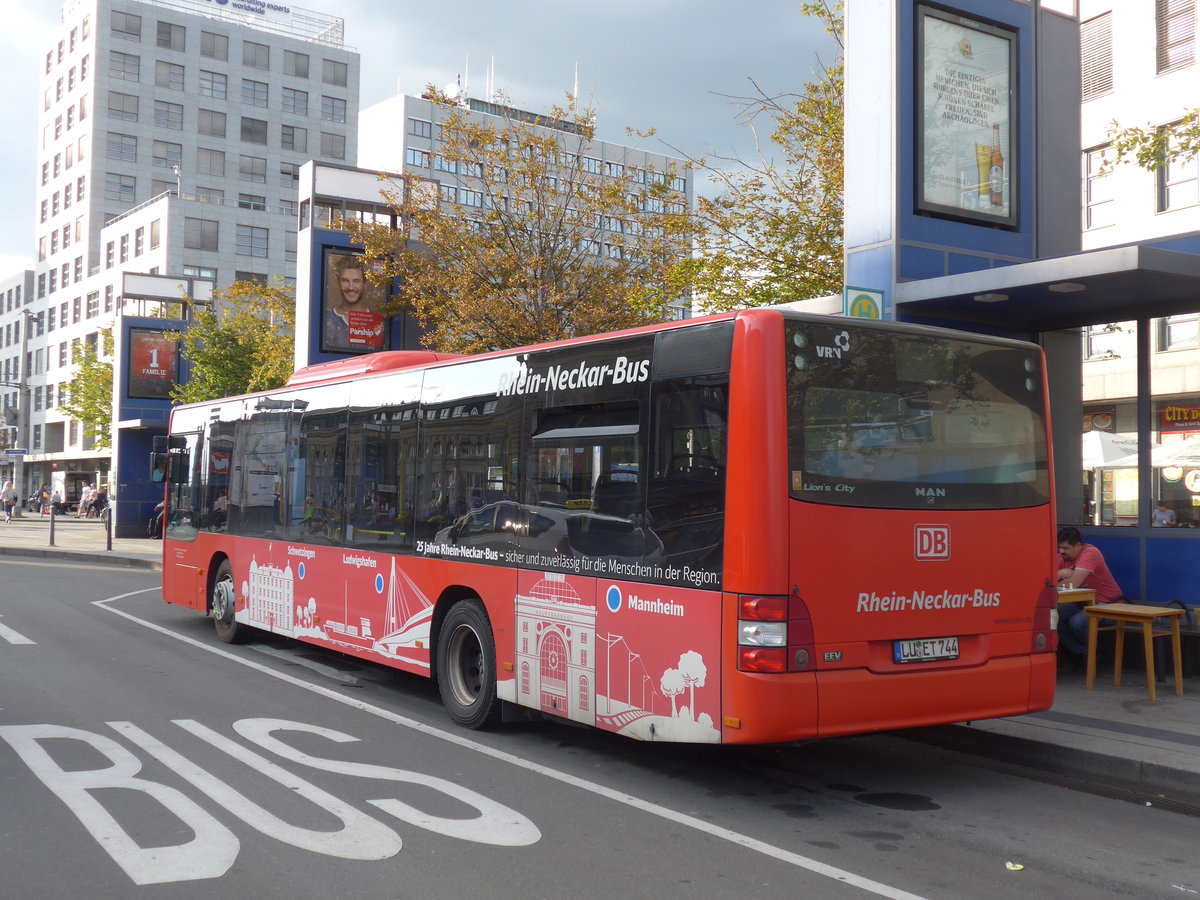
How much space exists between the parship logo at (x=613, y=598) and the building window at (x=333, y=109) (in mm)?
78368

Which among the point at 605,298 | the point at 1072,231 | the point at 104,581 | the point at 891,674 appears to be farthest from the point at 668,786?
the point at 104,581

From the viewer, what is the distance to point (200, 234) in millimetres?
68812

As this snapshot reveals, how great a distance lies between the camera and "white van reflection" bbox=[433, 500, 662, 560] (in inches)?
276

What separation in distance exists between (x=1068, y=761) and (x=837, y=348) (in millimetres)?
3148

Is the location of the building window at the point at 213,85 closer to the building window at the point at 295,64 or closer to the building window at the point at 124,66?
the building window at the point at 124,66

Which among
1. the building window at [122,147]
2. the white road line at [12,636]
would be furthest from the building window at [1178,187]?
the building window at [122,147]

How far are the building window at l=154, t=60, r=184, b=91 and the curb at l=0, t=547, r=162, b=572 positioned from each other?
174 ft

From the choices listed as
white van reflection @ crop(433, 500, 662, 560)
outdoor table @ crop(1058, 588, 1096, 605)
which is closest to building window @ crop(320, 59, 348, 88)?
white van reflection @ crop(433, 500, 662, 560)

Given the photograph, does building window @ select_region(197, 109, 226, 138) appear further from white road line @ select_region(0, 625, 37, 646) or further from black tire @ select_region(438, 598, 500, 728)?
black tire @ select_region(438, 598, 500, 728)

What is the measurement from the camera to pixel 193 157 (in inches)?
2950

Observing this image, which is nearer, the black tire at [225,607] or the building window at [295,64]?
the black tire at [225,607]

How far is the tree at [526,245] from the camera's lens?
2158 centimetres

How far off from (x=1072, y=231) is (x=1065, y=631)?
182 inches

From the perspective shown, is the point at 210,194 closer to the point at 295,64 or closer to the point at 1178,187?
the point at 295,64
